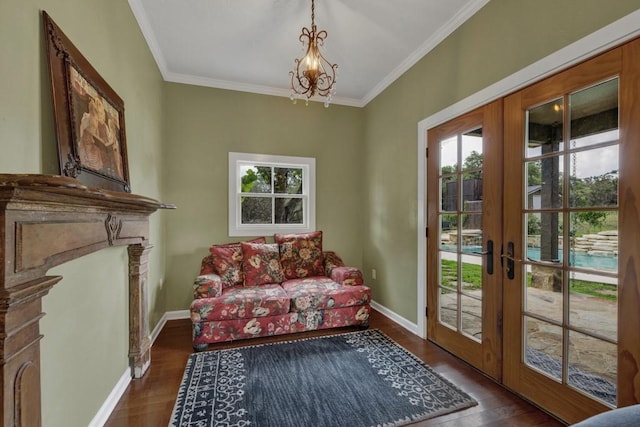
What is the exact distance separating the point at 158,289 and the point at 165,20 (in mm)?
2586

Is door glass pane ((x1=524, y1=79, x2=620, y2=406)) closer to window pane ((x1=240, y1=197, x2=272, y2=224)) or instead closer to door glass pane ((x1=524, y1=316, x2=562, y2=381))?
door glass pane ((x1=524, y1=316, x2=562, y2=381))

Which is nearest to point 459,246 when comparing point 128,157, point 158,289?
point 128,157


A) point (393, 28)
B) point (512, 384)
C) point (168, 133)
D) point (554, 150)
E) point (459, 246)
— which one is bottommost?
point (512, 384)

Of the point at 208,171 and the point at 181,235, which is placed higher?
the point at 208,171

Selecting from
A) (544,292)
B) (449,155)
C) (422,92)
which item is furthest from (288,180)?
(544,292)

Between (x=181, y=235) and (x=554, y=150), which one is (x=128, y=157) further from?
(x=554, y=150)

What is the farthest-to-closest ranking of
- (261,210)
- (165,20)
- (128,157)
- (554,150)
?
1. (261,210)
2. (165,20)
3. (128,157)
4. (554,150)

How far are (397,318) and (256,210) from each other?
7.26 feet

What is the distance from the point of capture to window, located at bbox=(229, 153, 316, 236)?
12.2ft

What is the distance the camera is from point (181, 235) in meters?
3.50

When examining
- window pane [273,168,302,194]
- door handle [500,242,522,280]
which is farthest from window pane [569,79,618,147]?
window pane [273,168,302,194]

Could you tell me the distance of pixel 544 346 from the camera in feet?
6.10

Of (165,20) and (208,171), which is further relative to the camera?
(208,171)

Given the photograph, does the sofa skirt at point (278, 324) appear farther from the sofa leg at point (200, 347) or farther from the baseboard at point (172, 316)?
the baseboard at point (172, 316)
